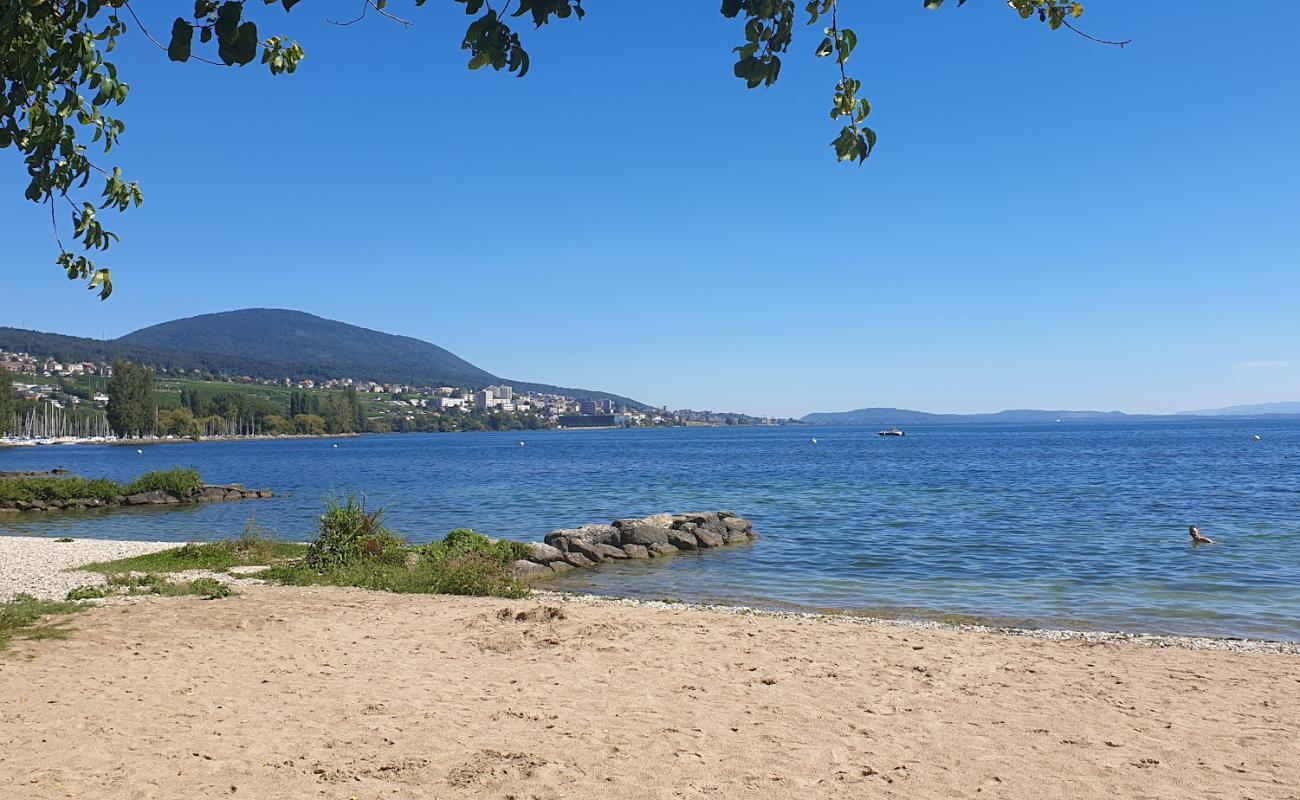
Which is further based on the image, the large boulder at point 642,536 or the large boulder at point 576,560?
the large boulder at point 642,536

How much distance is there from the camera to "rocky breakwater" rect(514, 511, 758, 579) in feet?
72.4

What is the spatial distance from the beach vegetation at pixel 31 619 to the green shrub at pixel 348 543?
199 inches

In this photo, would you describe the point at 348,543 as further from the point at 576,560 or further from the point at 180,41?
the point at 180,41

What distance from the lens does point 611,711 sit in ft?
28.3

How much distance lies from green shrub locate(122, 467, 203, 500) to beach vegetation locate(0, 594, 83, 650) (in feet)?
109

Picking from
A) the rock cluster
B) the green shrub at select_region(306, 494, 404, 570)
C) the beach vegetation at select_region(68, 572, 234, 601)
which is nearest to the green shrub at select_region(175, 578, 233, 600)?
the beach vegetation at select_region(68, 572, 234, 601)

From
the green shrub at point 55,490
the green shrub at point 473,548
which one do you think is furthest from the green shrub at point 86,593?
the green shrub at point 55,490

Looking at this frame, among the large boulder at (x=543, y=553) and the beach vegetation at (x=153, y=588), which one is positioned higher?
the beach vegetation at (x=153, y=588)

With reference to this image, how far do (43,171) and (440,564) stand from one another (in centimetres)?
1300

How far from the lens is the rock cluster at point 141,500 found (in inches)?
1560

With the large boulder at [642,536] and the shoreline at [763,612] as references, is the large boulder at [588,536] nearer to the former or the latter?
the large boulder at [642,536]

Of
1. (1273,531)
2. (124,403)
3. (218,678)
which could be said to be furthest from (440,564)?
(124,403)

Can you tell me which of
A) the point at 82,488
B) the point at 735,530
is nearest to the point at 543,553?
the point at 735,530

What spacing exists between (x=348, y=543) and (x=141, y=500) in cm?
3055
